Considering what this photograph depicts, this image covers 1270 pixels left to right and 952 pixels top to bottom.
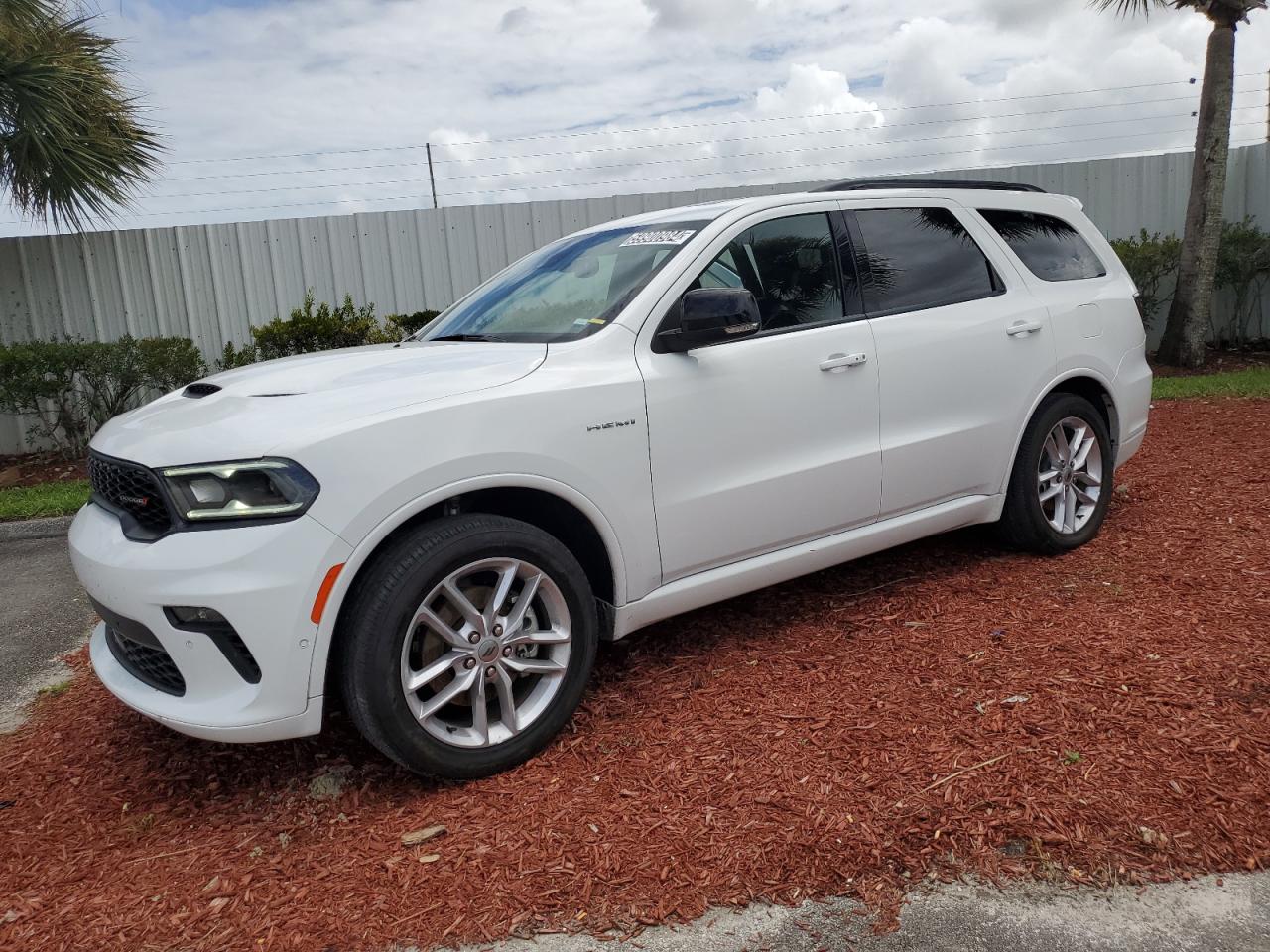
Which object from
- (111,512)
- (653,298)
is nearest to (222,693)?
(111,512)

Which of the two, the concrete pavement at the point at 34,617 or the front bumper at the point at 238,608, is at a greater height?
the front bumper at the point at 238,608

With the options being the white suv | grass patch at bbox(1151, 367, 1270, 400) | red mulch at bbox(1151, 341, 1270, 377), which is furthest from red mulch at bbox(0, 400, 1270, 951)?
red mulch at bbox(1151, 341, 1270, 377)

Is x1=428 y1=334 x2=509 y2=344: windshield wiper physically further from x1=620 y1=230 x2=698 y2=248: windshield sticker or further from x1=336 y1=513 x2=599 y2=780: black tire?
x1=336 y1=513 x2=599 y2=780: black tire

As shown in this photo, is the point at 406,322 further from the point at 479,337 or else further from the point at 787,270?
the point at 787,270

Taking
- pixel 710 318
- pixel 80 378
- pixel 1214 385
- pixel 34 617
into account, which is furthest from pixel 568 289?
pixel 1214 385

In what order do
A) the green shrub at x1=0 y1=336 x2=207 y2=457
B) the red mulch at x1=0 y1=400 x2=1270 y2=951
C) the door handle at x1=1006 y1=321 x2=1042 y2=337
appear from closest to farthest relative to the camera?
the red mulch at x1=0 y1=400 x2=1270 y2=951
the door handle at x1=1006 y1=321 x2=1042 y2=337
the green shrub at x1=0 y1=336 x2=207 y2=457

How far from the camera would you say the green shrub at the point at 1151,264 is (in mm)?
11047

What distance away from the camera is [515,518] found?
3.24 meters

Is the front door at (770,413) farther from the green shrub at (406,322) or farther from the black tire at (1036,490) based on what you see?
the green shrub at (406,322)

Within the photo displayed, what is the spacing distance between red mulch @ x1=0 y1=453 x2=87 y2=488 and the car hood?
6858 mm

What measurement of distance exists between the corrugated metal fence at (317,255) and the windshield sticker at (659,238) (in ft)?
24.2

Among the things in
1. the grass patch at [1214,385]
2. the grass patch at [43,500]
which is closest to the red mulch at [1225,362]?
the grass patch at [1214,385]

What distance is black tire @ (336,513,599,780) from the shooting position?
9.07ft

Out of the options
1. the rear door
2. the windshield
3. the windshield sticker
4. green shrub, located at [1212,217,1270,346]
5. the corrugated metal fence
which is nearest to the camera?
the windshield
